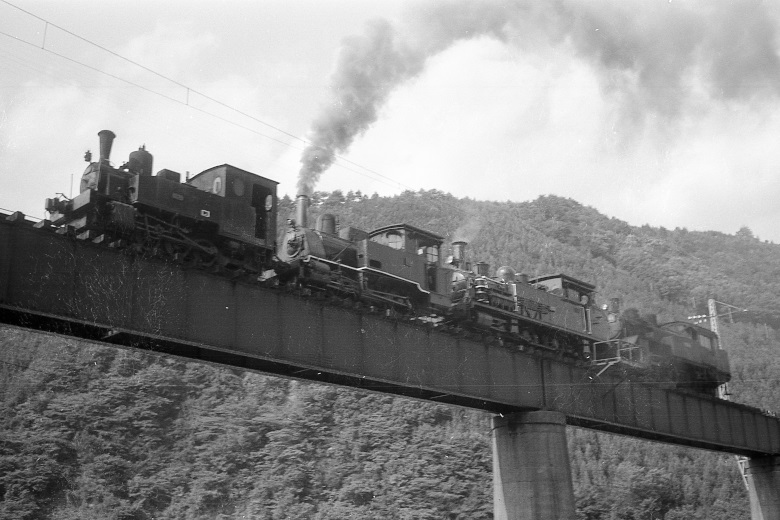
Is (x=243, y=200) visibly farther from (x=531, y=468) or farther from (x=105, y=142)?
(x=531, y=468)

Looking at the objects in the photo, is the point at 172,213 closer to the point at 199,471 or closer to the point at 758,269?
the point at 199,471

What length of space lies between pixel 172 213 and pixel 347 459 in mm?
35340

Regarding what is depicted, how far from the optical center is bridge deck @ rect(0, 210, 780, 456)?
53.3 ft

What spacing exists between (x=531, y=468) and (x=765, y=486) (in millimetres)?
20370

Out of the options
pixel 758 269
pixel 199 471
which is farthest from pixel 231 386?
pixel 758 269

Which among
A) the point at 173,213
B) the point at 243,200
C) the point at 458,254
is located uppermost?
the point at 458,254

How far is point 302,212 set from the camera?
78.5 ft

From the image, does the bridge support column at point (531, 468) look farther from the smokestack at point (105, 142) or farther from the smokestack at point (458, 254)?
the smokestack at point (105, 142)

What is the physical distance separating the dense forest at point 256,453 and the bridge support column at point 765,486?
11061mm

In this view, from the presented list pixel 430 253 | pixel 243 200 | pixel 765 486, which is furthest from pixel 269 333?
pixel 765 486

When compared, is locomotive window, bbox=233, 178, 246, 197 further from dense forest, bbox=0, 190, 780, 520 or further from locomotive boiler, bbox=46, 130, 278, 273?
dense forest, bbox=0, 190, 780, 520

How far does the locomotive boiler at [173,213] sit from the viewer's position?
1780 centimetres

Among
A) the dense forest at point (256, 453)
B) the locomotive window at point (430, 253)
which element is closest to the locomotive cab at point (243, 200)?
the locomotive window at point (430, 253)

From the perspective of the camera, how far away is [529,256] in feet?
328
